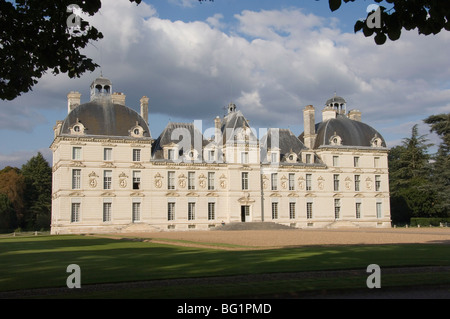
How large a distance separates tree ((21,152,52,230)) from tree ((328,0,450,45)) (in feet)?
179

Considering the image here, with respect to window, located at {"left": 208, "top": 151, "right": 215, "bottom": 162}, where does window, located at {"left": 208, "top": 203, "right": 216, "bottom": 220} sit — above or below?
below

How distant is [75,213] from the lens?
41.7 meters

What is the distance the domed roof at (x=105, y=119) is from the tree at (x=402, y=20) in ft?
125

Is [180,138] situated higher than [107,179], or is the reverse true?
[180,138]

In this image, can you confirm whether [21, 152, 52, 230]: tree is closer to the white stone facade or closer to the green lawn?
the white stone facade

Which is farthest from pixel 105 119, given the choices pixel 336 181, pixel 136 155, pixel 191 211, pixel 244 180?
pixel 336 181

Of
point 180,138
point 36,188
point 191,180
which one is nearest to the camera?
point 191,180

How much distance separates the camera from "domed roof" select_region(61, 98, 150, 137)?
4288 centimetres

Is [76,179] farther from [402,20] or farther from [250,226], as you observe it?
[402,20]

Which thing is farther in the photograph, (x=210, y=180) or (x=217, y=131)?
(x=217, y=131)

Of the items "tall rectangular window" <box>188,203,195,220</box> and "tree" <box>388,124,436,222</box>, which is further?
"tree" <box>388,124,436,222</box>

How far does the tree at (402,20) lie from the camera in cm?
674

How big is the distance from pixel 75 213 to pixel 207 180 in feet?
39.8

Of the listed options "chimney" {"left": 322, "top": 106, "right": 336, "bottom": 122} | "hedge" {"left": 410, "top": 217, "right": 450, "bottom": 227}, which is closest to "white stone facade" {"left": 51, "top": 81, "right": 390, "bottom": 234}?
"chimney" {"left": 322, "top": 106, "right": 336, "bottom": 122}
